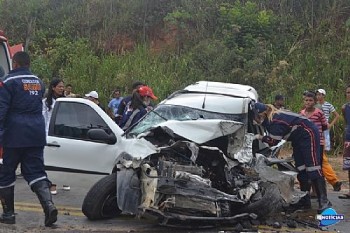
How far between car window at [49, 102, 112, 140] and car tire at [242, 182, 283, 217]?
6.98ft

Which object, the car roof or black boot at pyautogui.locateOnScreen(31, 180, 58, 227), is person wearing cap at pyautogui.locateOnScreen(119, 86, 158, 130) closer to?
the car roof

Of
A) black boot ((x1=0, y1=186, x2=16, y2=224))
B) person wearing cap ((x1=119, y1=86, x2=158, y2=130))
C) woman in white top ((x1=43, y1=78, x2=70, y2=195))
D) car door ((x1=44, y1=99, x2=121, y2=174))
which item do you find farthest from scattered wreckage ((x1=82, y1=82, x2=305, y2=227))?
woman in white top ((x1=43, y1=78, x2=70, y2=195))

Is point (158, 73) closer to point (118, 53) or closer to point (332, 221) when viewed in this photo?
point (118, 53)

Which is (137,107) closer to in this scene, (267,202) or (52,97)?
(52,97)

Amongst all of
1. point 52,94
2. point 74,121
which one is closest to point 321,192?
point 74,121

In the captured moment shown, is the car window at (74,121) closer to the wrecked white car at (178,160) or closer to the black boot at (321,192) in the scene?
Result: the wrecked white car at (178,160)

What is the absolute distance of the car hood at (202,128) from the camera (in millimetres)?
6805

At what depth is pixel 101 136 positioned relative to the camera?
7.29m

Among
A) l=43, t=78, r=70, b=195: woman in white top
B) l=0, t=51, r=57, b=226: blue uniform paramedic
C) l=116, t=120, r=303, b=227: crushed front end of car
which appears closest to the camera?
l=116, t=120, r=303, b=227: crushed front end of car

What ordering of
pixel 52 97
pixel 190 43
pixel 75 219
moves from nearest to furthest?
1. pixel 75 219
2. pixel 52 97
3. pixel 190 43

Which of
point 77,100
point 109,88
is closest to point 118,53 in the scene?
point 109,88

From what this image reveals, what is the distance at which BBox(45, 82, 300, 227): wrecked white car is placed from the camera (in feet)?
20.8

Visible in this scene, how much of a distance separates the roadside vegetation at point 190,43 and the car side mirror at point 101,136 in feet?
23.8

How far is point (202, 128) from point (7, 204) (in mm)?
2320
